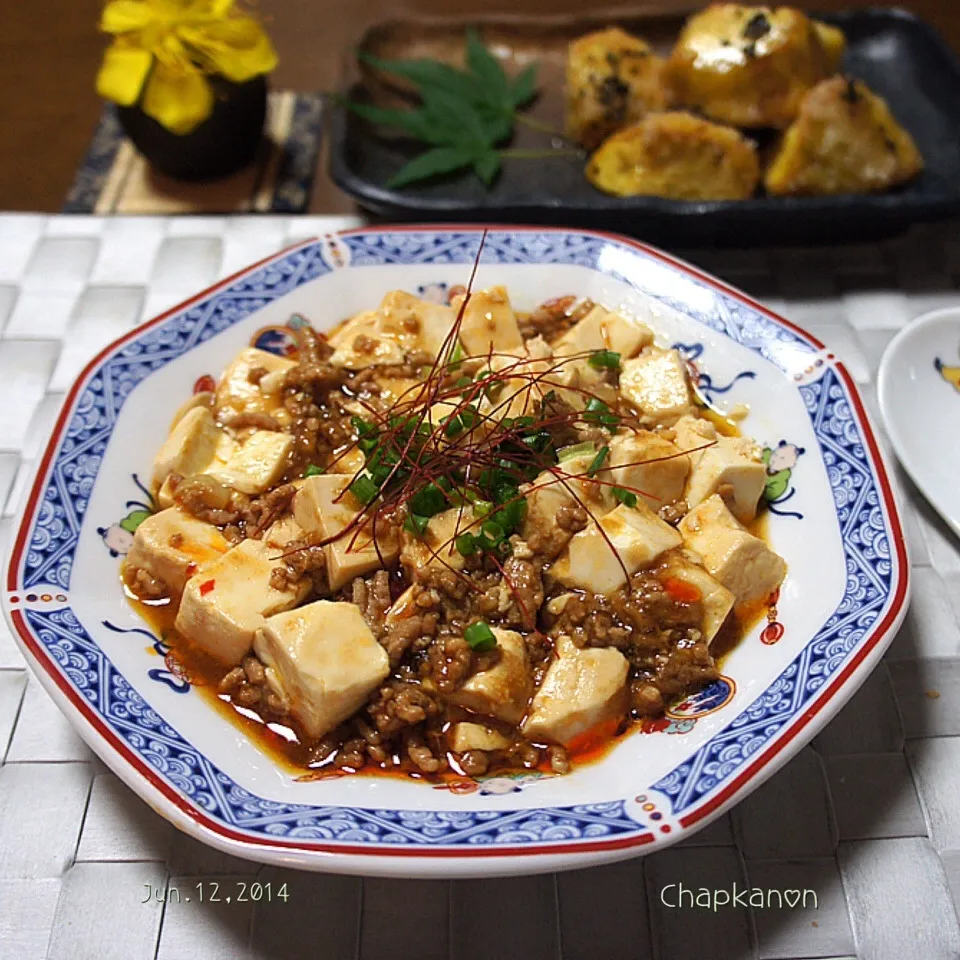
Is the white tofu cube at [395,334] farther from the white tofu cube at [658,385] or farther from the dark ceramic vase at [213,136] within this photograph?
the dark ceramic vase at [213,136]

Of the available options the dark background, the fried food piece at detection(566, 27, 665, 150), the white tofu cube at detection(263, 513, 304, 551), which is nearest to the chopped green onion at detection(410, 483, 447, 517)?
the white tofu cube at detection(263, 513, 304, 551)

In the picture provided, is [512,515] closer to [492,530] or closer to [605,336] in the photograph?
[492,530]

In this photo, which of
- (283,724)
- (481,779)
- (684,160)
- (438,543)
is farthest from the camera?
(684,160)

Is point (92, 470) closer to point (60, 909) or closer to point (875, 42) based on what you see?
point (60, 909)

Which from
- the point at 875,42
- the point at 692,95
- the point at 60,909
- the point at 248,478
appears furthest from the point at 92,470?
the point at 875,42

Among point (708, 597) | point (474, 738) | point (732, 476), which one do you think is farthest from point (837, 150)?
point (474, 738)

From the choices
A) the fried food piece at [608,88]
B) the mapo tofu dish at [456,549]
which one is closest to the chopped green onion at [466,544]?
the mapo tofu dish at [456,549]
